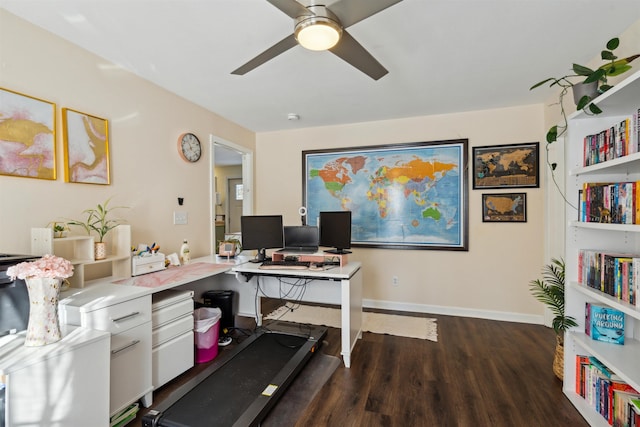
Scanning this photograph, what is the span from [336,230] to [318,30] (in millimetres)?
1874

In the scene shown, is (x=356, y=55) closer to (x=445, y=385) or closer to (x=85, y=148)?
(x=85, y=148)

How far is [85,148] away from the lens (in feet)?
7.31

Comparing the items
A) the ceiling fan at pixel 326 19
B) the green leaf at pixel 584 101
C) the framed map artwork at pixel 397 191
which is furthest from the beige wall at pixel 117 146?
the green leaf at pixel 584 101

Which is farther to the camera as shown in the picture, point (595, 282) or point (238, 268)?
point (238, 268)

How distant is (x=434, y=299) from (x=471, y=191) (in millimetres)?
1430

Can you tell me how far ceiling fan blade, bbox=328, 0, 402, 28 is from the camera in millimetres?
1338

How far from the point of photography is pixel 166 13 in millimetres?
1821

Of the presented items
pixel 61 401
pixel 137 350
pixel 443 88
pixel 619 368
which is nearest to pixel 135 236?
pixel 137 350

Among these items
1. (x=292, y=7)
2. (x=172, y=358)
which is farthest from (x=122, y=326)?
(x=292, y=7)

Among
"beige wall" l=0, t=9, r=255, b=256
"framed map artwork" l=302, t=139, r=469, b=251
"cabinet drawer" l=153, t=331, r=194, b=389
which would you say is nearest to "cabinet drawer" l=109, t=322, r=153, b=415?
"cabinet drawer" l=153, t=331, r=194, b=389

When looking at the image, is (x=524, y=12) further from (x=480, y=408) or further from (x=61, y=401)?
(x=61, y=401)

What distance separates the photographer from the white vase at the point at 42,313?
1.44 meters

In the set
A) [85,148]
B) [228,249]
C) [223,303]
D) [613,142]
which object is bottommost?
[223,303]

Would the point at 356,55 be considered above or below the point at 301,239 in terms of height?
above
